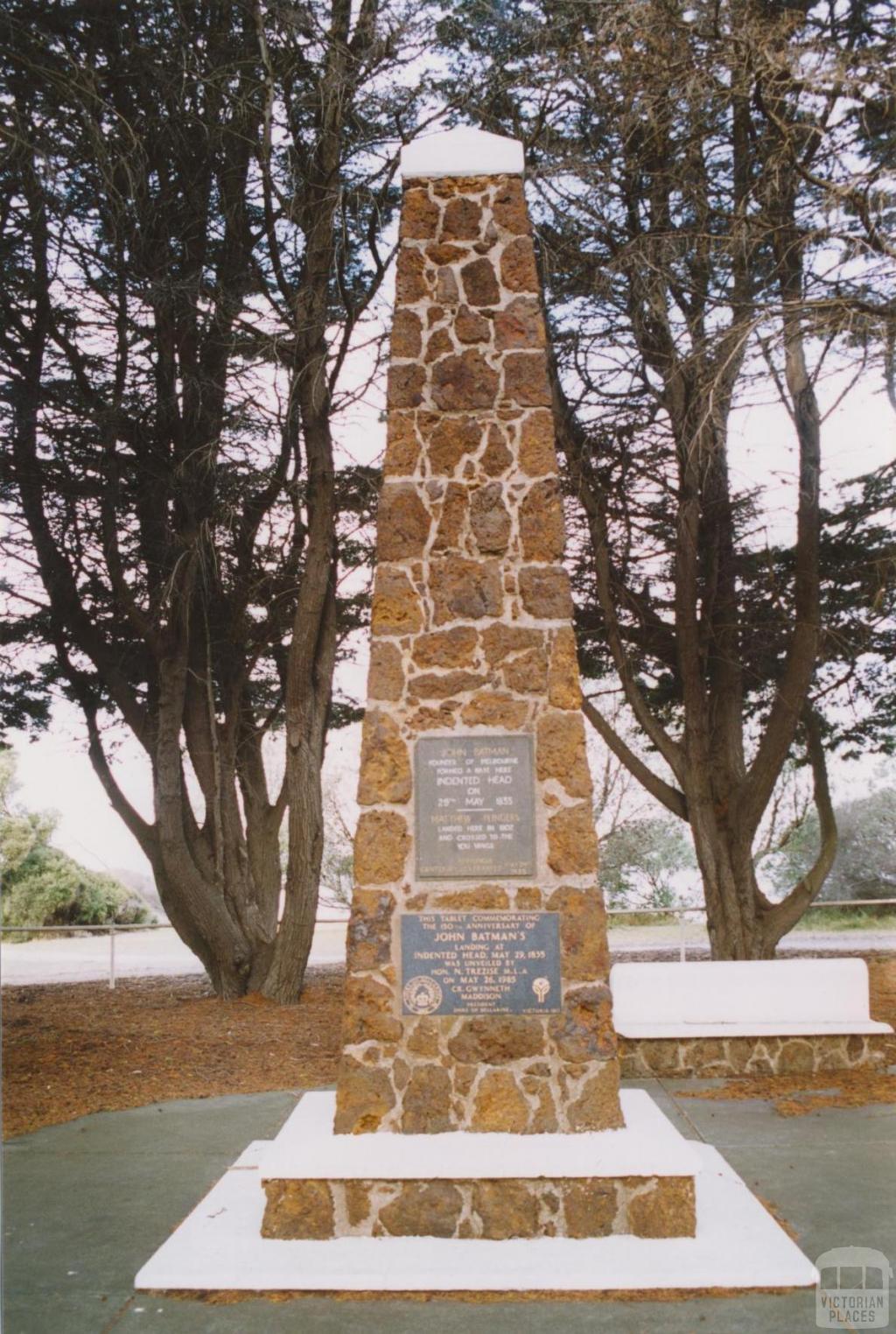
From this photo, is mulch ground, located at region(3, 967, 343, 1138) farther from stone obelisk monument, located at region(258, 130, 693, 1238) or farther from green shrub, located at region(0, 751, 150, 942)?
green shrub, located at region(0, 751, 150, 942)

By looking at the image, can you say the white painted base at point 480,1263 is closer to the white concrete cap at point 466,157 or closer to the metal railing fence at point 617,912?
the metal railing fence at point 617,912

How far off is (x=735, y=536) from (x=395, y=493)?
725cm

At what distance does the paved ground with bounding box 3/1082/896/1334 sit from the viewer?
3930 millimetres

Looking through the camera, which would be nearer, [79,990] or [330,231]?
[330,231]

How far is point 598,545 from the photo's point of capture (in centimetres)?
1089

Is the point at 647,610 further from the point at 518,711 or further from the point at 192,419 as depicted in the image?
the point at 518,711

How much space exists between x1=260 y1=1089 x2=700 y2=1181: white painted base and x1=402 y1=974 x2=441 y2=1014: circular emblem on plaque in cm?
53

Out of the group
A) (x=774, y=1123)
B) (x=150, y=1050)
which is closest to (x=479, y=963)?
(x=774, y=1123)

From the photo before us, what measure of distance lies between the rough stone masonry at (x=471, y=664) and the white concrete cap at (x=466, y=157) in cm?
5

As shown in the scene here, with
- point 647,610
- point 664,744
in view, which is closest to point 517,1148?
point 664,744

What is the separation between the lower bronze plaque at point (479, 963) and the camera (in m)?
4.93

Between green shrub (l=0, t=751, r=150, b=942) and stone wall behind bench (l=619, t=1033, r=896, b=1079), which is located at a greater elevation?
green shrub (l=0, t=751, r=150, b=942)

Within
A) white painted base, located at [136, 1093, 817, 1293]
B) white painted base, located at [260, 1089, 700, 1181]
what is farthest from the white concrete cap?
white painted base, located at [136, 1093, 817, 1293]

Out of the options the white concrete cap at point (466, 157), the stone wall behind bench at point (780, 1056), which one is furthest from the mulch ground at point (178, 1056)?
the white concrete cap at point (466, 157)
